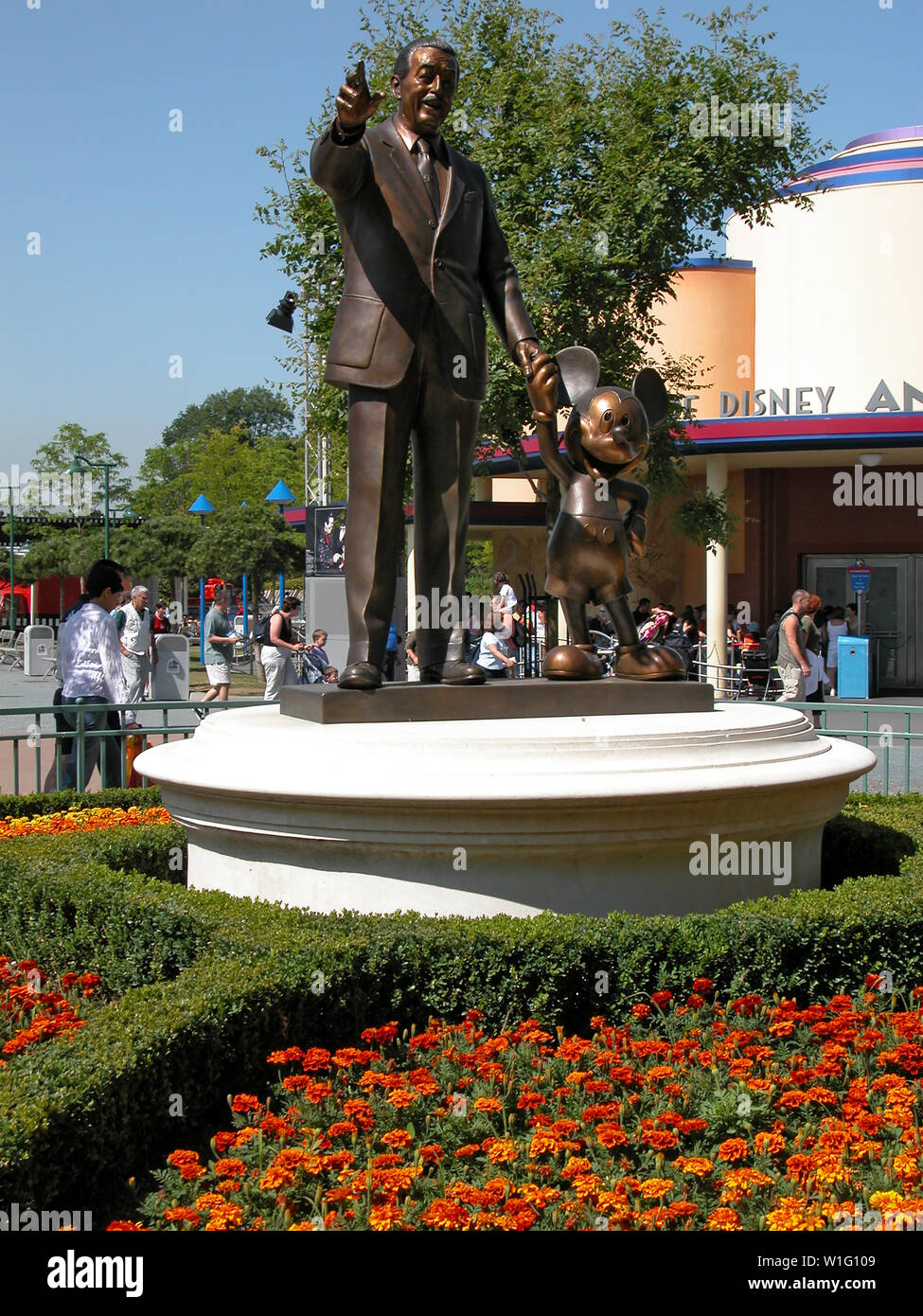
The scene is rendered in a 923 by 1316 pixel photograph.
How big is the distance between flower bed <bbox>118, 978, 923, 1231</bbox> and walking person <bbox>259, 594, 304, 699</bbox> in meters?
10.4

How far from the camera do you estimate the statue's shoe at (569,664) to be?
561 centimetres

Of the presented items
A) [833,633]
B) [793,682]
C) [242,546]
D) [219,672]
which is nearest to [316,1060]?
[793,682]

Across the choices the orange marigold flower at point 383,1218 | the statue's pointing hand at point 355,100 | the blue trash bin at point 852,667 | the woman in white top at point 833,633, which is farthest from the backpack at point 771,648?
the orange marigold flower at point 383,1218

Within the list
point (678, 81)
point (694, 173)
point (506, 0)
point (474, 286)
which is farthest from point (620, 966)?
point (506, 0)

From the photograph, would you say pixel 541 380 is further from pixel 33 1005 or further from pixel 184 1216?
pixel 184 1216

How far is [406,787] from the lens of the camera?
4359 mm

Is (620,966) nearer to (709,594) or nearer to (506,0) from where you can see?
(506,0)

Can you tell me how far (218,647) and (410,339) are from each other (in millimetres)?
10873

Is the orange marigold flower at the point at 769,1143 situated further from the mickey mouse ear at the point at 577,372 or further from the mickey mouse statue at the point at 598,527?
the mickey mouse ear at the point at 577,372

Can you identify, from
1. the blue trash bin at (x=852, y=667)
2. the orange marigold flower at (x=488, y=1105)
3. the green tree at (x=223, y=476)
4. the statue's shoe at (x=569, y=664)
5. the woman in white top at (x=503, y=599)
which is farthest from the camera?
the green tree at (x=223, y=476)

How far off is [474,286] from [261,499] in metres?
52.1

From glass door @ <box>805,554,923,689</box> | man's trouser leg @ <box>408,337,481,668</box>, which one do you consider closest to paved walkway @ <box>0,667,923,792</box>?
glass door @ <box>805,554,923,689</box>

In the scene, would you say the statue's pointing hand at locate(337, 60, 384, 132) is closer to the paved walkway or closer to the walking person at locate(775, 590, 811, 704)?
the paved walkway

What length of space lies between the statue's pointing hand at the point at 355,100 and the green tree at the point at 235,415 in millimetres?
120706
